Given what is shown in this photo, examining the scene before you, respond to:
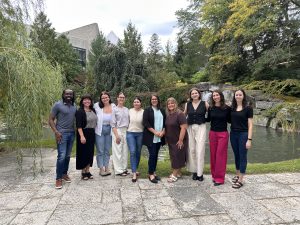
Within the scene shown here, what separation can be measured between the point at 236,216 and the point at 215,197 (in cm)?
68

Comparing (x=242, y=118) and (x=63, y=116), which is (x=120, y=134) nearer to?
(x=63, y=116)

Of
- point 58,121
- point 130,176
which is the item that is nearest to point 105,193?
point 130,176

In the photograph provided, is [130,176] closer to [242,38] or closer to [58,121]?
[58,121]

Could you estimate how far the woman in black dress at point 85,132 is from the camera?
4.91 m

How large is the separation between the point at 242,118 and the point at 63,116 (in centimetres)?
288

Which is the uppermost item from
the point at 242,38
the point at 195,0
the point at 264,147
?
the point at 195,0

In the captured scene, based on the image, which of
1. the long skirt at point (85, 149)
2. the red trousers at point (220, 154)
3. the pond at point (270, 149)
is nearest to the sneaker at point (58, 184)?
the long skirt at point (85, 149)

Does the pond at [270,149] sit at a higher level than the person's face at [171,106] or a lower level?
lower

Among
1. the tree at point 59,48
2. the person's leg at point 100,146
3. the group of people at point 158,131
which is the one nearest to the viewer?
the group of people at point 158,131

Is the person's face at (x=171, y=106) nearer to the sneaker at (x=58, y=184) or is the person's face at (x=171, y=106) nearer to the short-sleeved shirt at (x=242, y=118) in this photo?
the short-sleeved shirt at (x=242, y=118)

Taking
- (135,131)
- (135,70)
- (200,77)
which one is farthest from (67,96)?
(200,77)

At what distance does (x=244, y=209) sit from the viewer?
3.77 m

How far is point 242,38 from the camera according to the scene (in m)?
18.5

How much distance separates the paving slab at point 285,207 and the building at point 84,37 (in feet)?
123
